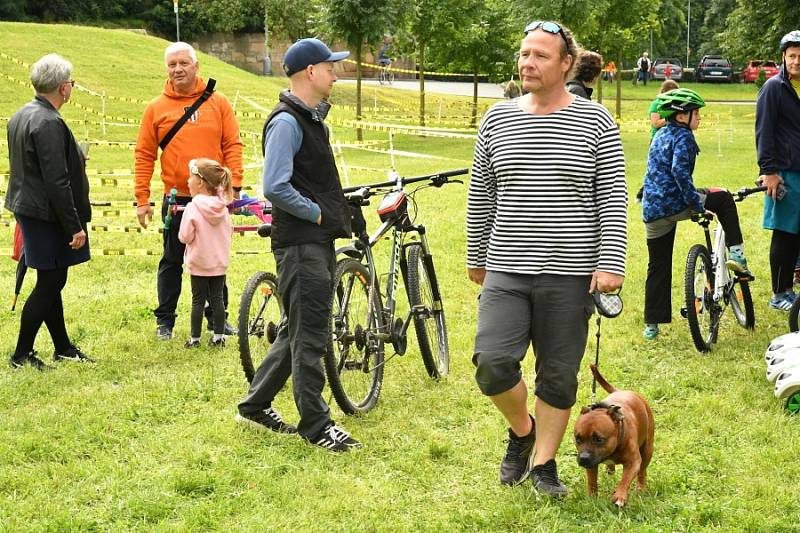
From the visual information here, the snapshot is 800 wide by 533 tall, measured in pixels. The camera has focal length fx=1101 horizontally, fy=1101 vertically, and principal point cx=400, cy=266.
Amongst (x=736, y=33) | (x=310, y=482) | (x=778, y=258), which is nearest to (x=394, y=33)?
(x=736, y=33)

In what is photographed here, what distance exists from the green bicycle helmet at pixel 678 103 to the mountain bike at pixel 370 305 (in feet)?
6.03

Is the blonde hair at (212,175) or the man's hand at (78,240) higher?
the blonde hair at (212,175)

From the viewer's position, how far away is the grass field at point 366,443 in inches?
191

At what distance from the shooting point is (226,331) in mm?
8273

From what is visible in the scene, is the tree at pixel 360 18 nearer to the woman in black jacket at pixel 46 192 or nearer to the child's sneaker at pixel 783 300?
the child's sneaker at pixel 783 300

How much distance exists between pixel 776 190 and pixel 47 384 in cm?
542

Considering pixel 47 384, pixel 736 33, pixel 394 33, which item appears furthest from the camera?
pixel 736 33

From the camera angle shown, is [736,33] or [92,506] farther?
[736,33]

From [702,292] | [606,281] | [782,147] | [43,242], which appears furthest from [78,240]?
[782,147]

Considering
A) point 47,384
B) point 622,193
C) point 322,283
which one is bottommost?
point 47,384

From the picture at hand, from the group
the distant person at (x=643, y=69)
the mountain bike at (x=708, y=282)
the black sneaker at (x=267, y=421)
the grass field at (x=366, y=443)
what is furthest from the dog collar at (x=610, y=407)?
the distant person at (x=643, y=69)

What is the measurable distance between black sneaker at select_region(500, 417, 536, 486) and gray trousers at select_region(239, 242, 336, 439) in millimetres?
1095

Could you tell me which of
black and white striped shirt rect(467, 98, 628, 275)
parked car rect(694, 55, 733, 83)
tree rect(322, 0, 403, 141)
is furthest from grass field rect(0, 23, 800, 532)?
parked car rect(694, 55, 733, 83)

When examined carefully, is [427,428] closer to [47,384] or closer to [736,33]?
[47,384]
